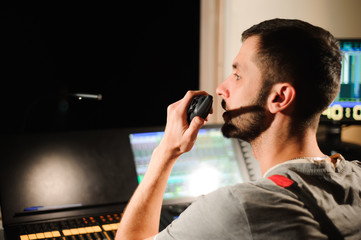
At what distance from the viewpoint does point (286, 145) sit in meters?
0.98

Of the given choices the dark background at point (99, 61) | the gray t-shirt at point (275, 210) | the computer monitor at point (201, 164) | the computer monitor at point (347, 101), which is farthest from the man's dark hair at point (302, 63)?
the dark background at point (99, 61)

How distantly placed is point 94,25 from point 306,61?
8.79 ft

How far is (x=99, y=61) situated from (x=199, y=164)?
215 centimetres

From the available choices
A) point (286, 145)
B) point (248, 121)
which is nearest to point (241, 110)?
point (248, 121)

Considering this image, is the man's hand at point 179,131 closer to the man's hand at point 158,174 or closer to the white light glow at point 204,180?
the man's hand at point 158,174

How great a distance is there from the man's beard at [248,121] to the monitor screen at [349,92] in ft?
3.22

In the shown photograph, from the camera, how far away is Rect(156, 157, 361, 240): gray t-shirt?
0.76 metres

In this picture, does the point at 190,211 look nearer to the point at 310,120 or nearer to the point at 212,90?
the point at 310,120

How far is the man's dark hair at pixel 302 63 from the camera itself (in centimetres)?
95

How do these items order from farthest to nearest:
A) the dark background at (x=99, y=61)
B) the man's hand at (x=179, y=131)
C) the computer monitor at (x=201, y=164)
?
the dark background at (x=99, y=61) < the computer monitor at (x=201, y=164) < the man's hand at (x=179, y=131)

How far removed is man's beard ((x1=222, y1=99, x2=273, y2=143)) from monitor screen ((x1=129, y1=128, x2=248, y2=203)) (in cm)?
46

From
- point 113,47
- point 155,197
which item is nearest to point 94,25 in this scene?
point 113,47

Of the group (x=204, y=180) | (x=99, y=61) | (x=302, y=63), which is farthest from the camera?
(x=99, y=61)

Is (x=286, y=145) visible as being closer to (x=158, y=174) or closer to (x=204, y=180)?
(x=158, y=174)
